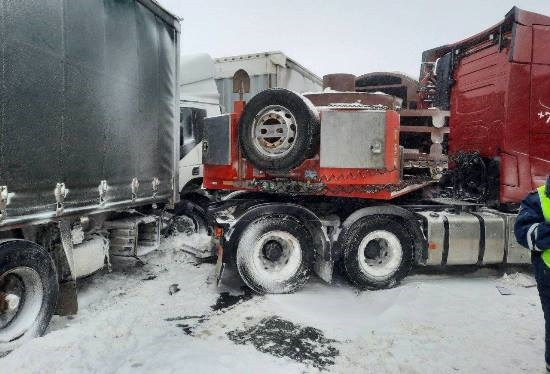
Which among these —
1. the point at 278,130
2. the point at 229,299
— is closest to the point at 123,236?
the point at 229,299

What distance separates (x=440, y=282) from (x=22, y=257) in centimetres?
516

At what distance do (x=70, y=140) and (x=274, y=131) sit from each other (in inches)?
90.0

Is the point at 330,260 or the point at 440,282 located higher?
the point at 330,260

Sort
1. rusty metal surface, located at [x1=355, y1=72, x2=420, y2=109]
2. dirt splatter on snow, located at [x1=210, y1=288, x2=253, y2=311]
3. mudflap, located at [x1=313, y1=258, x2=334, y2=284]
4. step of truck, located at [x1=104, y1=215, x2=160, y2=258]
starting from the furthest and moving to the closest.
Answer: rusty metal surface, located at [x1=355, y1=72, x2=420, y2=109] → step of truck, located at [x1=104, y1=215, x2=160, y2=258] → mudflap, located at [x1=313, y1=258, x2=334, y2=284] → dirt splatter on snow, located at [x1=210, y1=288, x2=253, y2=311]

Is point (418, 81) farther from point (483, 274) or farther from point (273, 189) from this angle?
point (273, 189)

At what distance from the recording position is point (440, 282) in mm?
5844

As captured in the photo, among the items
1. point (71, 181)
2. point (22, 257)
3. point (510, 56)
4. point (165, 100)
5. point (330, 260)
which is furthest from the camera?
point (165, 100)

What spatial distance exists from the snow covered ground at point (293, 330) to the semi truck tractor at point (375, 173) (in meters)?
0.50

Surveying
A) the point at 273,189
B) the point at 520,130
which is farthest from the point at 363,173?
the point at 520,130

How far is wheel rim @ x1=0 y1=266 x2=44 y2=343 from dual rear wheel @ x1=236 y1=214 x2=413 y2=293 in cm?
230

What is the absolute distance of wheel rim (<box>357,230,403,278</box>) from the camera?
18.3ft

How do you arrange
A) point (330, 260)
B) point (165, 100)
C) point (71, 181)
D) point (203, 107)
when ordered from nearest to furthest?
point (71, 181) < point (330, 260) < point (165, 100) < point (203, 107)

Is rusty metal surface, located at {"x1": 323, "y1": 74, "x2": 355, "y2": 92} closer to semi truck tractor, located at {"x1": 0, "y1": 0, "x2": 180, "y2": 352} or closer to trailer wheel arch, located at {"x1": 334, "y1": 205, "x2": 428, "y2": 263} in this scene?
trailer wheel arch, located at {"x1": 334, "y1": 205, "x2": 428, "y2": 263}

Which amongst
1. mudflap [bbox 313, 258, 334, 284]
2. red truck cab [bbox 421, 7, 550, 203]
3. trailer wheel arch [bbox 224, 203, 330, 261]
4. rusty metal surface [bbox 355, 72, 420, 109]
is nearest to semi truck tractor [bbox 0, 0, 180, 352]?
trailer wheel arch [bbox 224, 203, 330, 261]
